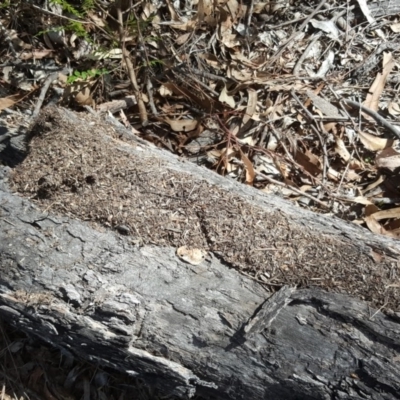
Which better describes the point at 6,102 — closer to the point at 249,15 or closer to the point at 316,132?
the point at 249,15

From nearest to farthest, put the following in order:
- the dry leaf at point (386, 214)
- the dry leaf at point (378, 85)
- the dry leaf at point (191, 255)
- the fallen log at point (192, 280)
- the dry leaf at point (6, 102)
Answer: the fallen log at point (192, 280) < the dry leaf at point (191, 255) < the dry leaf at point (386, 214) < the dry leaf at point (6, 102) < the dry leaf at point (378, 85)

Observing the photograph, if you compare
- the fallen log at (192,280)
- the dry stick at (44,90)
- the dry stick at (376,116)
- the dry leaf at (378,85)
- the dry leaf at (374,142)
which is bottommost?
the fallen log at (192,280)

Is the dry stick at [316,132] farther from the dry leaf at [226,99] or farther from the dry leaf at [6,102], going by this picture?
the dry leaf at [6,102]

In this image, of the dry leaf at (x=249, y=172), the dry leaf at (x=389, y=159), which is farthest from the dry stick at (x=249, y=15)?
the dry leaf at (x=389, y=159)

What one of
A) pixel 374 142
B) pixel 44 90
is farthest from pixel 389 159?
pixel 44 90

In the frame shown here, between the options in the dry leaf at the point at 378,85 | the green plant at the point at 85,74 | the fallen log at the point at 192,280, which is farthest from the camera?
the dry leaf at the point at 378,85

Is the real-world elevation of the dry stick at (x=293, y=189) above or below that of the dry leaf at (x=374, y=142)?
below

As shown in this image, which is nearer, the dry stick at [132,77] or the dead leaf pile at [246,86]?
the dry stick at [132,77]
